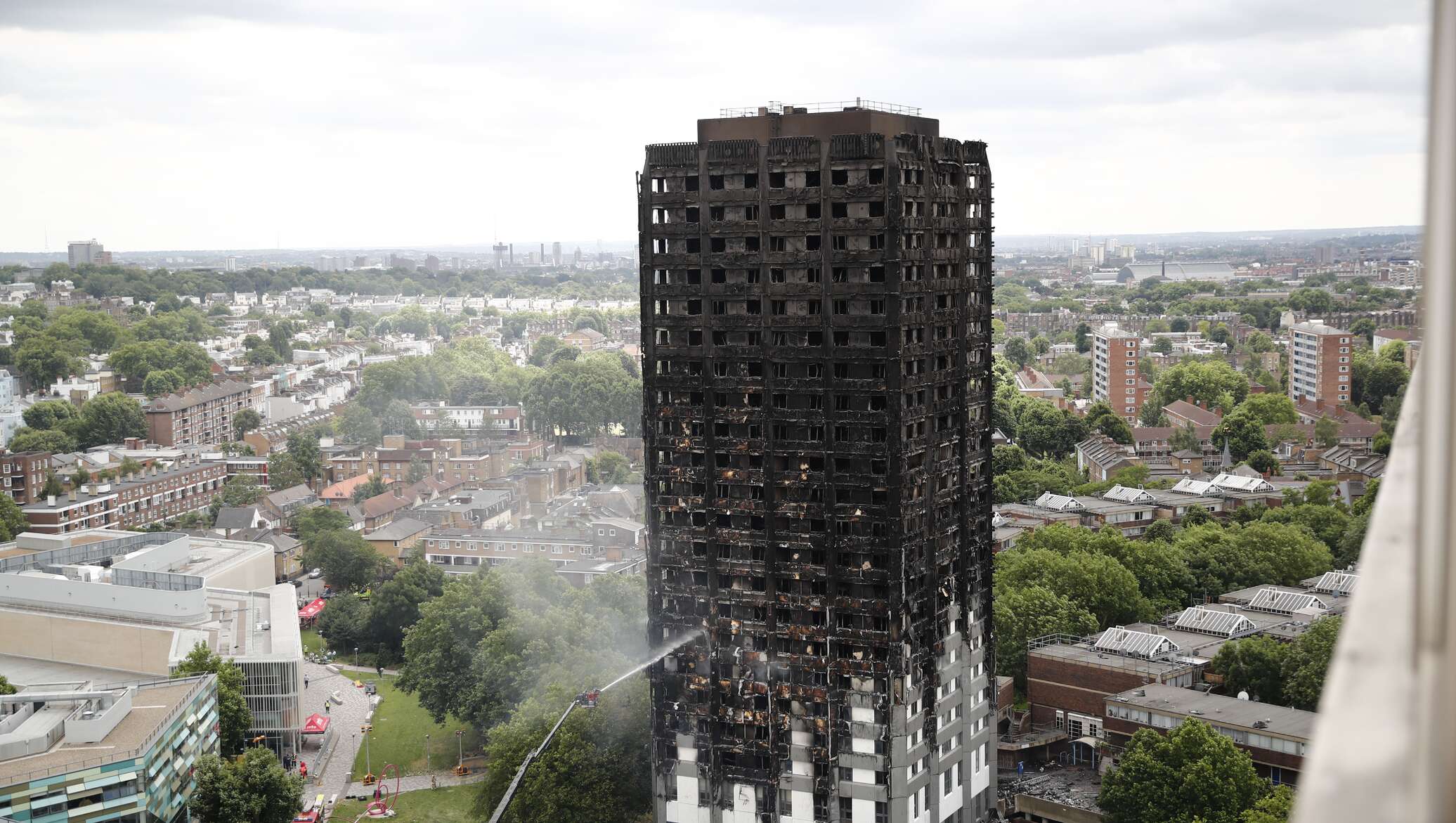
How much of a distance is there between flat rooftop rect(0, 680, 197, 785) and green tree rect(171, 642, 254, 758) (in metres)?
3.84

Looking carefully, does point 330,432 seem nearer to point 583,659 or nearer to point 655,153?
point 583,659

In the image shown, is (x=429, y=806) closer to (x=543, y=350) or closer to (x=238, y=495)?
(x=238, y=495)

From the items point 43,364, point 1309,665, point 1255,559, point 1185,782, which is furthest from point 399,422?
point 1185,782

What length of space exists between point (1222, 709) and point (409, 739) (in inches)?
876

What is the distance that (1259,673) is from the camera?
116ft

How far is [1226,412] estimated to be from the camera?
8556cm

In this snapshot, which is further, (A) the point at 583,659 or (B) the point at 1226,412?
(B) the point at 1226,412

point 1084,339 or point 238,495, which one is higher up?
point 1084,339

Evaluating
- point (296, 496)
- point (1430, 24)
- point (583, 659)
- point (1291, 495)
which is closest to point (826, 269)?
point (583, 659)

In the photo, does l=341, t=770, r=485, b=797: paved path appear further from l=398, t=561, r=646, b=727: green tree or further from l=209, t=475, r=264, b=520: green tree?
l=209, t=475, r=264, b=520: green tree

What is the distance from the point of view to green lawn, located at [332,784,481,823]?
113ft

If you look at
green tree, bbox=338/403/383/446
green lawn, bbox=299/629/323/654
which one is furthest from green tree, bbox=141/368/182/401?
green lawn, bbox=299/629/323/654

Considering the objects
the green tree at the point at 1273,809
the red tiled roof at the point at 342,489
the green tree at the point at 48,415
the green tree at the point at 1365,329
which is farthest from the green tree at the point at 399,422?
the green tree at the point at 1273,809

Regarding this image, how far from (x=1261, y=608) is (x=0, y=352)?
4107 inches
